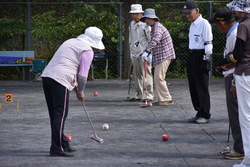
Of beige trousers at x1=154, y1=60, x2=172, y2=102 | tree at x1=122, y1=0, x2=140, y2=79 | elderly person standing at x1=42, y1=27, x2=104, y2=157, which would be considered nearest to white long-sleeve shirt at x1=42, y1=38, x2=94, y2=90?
elderly person standing at x1=42, y1=27, x2=104, y2=157

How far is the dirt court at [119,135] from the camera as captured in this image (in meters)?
7.50

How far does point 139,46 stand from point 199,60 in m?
3.12

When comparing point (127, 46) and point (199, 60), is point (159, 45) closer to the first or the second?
point (199, 60)

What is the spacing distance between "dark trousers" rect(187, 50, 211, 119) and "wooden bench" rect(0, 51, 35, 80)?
8720 mm

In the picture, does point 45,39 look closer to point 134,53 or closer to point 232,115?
point 134,53

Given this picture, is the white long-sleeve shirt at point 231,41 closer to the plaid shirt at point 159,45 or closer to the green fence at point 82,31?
the plaid shirt at point 159,45

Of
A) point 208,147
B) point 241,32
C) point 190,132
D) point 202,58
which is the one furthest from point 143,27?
point 241,32

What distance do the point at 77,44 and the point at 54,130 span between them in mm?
1088

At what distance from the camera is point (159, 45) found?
1227 cm

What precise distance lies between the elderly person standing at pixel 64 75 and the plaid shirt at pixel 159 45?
14.8 ft

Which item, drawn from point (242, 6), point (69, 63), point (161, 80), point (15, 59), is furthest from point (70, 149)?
point (15, 59)

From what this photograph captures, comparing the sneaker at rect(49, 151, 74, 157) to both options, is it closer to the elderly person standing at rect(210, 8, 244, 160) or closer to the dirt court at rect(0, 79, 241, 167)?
the dirt court at rect(0, 79, 241, 167)

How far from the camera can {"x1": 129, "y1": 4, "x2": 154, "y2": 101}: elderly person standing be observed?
13.1 meters

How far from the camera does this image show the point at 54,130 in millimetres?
7641
